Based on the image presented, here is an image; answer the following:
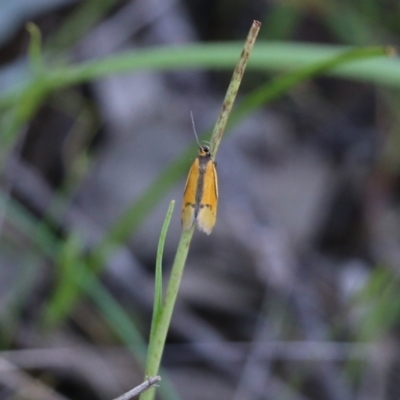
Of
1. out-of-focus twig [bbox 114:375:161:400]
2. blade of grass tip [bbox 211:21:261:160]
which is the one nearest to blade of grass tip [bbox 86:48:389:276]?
blade of grass tip [bbox 211:21:261:160]

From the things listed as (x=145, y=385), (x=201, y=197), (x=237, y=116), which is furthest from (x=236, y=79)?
(x=237, y=116)

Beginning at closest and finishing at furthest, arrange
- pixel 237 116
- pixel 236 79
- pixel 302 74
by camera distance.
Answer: pixel 236 79
pixel 302 74
pixel 237 116

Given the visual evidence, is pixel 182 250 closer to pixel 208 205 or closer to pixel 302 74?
pixel 208 205

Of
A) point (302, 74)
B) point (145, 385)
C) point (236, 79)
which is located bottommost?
point (145, 385)

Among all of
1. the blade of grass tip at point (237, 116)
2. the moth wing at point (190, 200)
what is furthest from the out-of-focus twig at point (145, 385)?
the blade of grass tip at point (237, 116)

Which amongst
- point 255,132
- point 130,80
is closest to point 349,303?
point 255,132

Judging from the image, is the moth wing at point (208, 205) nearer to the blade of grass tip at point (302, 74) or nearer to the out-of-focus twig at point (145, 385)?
the out-of-focus twig at point (145, 385)

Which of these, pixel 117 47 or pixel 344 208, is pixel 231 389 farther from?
pixel 117 47
